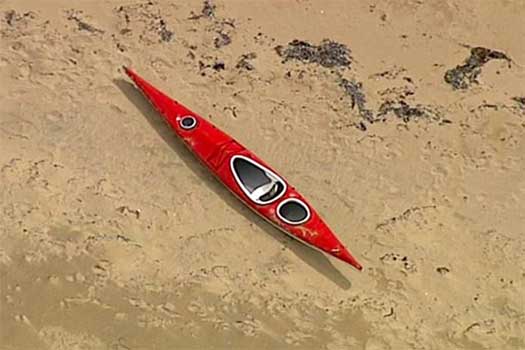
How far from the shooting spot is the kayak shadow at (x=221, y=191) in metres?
4.79

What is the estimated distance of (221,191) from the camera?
5098 mm

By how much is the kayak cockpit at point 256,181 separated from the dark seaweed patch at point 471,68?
1299 mm

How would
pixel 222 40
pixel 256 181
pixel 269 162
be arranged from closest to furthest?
pixel 256 181
pixel 269 162
pixel 222 40

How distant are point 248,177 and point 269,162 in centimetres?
18

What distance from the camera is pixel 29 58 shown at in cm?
553

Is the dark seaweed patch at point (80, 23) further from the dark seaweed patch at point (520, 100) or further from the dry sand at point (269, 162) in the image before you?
the dark seaweed patch at point (520, 100)

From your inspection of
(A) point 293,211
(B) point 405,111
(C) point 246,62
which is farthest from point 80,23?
(B) point 405,111

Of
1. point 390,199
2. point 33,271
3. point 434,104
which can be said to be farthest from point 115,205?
point 434,104

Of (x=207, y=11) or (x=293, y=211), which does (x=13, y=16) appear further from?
(x=293, y=211)

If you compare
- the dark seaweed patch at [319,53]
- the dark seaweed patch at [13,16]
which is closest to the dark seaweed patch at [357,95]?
the dark seaweed patch at [319,53]

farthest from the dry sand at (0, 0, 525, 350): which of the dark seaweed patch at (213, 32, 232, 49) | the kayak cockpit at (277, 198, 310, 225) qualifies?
the kayak cockpit at (277, 198, 310, 225)

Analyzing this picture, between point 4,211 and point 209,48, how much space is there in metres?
1.57

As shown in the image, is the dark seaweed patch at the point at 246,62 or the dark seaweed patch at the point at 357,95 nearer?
the dark seaweed patch at the point at 357,95

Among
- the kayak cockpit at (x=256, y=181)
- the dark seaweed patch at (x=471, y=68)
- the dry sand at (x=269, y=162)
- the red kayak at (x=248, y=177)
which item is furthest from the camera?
the dark seaweed patch at (x=471, y=68)
